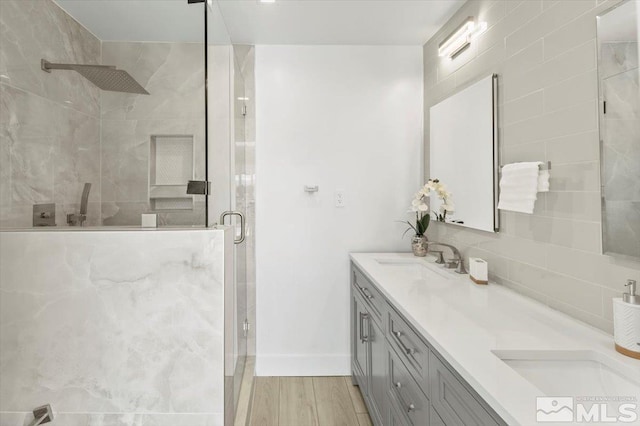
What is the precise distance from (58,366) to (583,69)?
6.89 feet

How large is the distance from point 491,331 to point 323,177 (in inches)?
71.3

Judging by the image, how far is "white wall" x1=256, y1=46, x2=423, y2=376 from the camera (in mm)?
2766

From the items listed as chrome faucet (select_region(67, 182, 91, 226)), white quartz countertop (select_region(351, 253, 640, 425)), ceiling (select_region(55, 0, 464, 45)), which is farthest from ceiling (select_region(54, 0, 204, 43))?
white quartz countertop (select_region(351, 253, 640, 425))

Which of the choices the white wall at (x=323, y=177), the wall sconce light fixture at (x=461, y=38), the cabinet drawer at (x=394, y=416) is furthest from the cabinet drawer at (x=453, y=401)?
the wall sconce light fixture at (x=461, y=38)

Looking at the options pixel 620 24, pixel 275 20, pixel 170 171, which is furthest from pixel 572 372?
pixel 275 20

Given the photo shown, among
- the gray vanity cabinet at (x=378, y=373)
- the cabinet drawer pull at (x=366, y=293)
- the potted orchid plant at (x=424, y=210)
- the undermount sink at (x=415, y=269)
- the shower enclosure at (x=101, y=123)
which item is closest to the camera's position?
the shower enclosure at (x=101, y=123)

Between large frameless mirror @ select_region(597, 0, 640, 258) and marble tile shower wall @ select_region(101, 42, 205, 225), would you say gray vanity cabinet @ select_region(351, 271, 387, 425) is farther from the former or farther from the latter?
marble tile shower wall @ select_region(101, 42, 205, 225)

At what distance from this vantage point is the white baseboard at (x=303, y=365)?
275 centimetres

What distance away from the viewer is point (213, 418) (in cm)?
126

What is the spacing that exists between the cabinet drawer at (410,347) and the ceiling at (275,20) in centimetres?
138

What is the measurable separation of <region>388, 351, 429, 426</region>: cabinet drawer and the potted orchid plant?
1025 millimetres

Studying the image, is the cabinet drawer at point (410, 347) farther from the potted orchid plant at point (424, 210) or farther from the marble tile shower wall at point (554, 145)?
the potted orchid plant at point (424, 210)

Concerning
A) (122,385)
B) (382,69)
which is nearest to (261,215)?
(382,69)

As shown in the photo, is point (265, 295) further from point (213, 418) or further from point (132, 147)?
point (132, 147)
